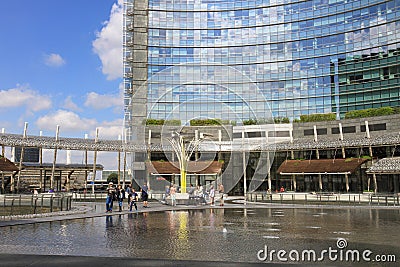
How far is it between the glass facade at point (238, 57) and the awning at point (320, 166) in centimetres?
1473

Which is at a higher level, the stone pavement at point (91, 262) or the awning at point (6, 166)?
the awning at point (6, 166)

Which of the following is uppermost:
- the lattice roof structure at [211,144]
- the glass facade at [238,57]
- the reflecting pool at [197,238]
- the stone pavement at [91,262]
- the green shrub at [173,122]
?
the glass facade at [238,57]

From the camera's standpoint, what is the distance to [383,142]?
58406mm

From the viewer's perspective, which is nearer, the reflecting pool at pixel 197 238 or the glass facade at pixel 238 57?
the reflecting pool at pixel 197 238

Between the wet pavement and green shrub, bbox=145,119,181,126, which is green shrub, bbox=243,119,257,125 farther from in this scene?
the wet pavement

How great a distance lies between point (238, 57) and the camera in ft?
266

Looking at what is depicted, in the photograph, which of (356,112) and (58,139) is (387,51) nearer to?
(356,112)

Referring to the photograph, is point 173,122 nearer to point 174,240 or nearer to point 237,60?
point 237,60

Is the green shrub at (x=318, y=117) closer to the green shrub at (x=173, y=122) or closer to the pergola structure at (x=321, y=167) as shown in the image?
the pergola structure at (x=321, y=167)

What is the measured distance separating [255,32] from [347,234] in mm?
66658

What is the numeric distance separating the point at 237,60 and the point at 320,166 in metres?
28.6
